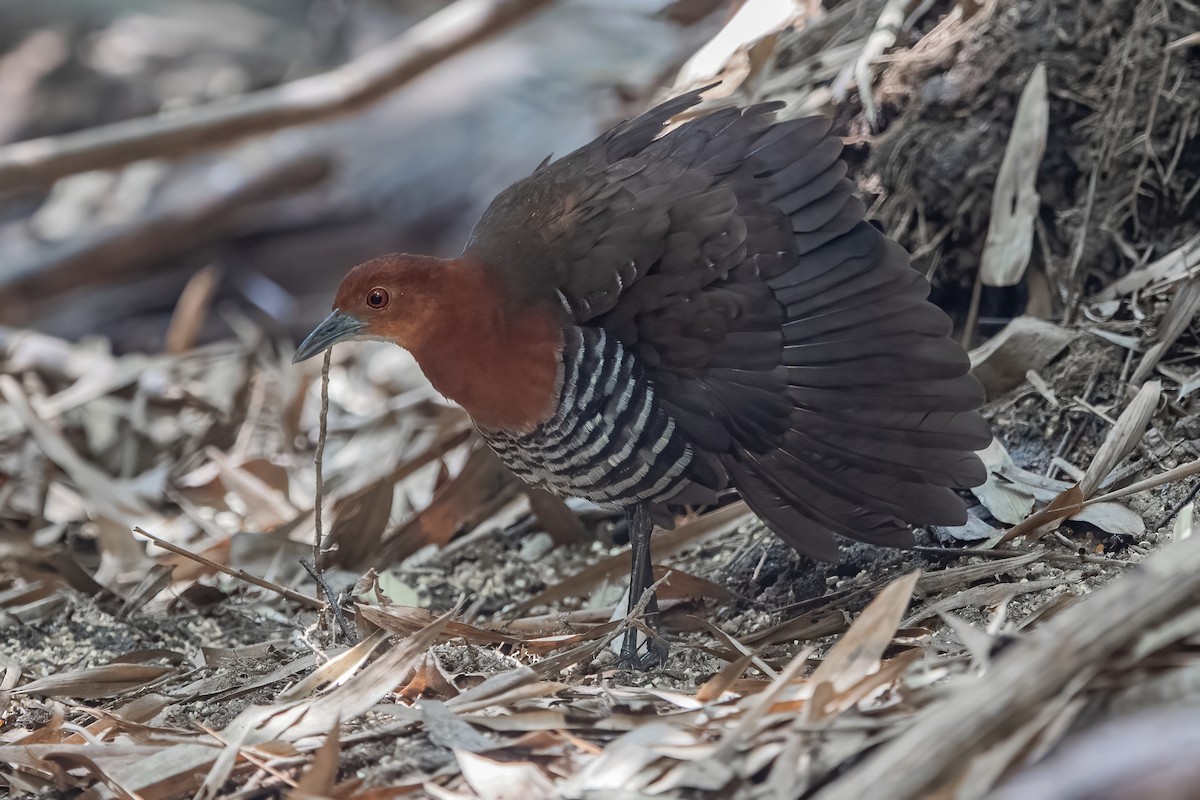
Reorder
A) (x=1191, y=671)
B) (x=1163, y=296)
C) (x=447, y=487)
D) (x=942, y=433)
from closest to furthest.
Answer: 1. (x=1191, y=671)
2. (x=942, y=433)
3. (x=1163, y=296)
4. (x=447, y=487)

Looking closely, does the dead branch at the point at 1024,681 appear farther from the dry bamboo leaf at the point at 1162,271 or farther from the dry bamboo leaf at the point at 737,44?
the dry bamboo leaf at the point at 737,44

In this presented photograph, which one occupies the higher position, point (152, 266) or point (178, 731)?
point (152, 266)

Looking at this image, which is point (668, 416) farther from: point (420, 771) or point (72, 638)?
point (72, 638)

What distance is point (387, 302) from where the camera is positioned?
112 inches

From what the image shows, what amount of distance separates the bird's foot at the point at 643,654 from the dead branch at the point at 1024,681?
120cm

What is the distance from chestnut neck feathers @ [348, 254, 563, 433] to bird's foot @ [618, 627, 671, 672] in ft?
1.92

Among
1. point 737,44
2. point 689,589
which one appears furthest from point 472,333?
point 737,44

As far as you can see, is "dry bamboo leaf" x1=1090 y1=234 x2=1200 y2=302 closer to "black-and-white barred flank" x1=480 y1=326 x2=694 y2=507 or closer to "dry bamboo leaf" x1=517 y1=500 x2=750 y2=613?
"dry bamboo leaf" x1=517 y1=500 x2=750 y2=613

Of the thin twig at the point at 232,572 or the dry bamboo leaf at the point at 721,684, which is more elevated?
the thin twig at the point at 232,572

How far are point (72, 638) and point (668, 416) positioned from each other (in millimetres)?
1934

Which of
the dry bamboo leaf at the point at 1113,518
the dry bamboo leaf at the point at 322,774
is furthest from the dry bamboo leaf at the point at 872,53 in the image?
the dry bamboo leaf at the point at 322,774

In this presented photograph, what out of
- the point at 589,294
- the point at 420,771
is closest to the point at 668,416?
the point at 589,294

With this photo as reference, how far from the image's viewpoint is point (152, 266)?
24.2 ft

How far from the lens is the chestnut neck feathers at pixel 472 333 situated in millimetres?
2684
